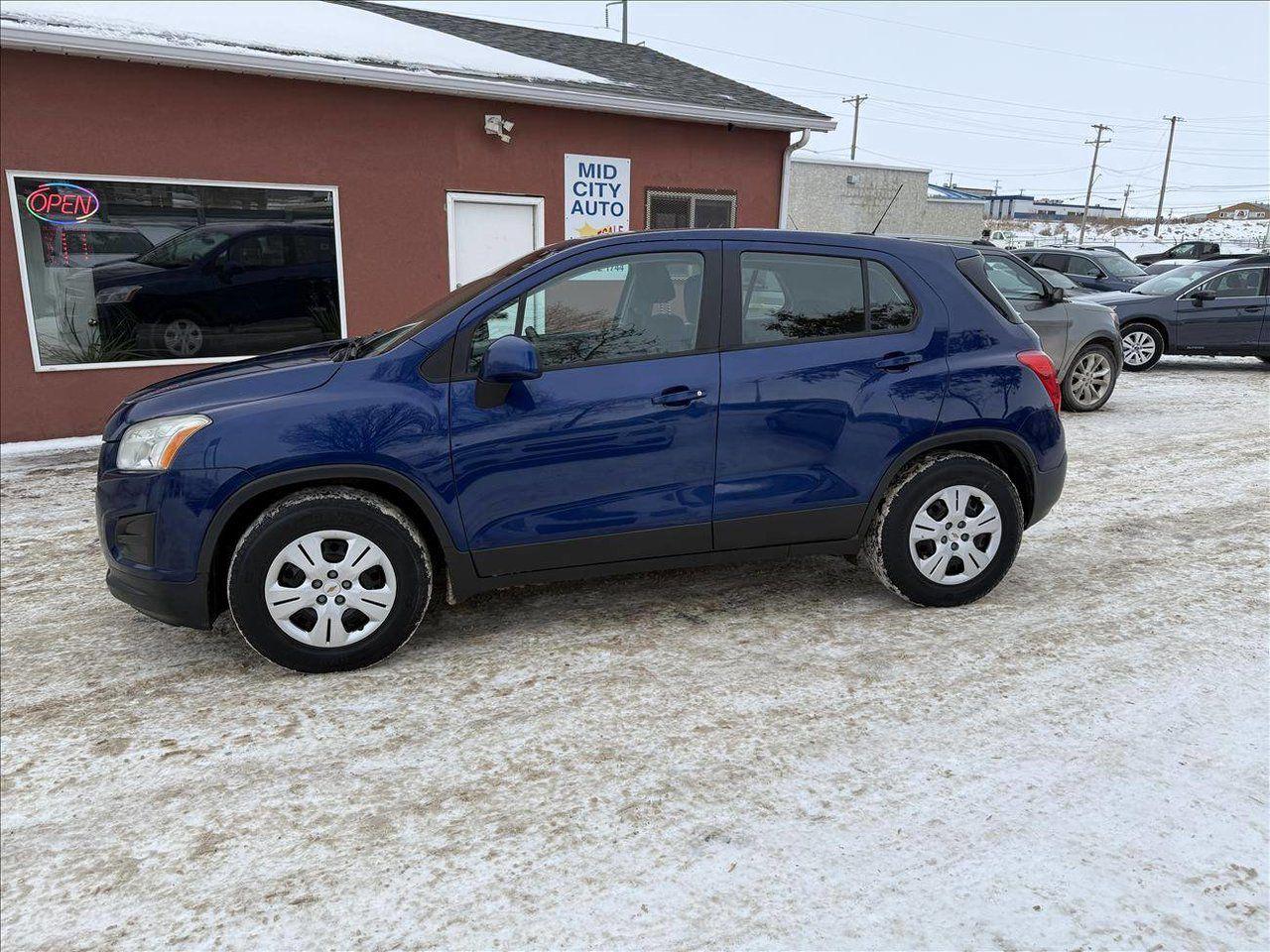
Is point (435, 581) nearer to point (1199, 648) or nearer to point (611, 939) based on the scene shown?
point (611, 939)

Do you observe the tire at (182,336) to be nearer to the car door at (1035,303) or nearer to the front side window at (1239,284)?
the car door at (1035,303)

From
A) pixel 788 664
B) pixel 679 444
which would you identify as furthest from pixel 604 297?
pixel 788 664

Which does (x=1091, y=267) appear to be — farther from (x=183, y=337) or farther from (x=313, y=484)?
(x=313, y=484)

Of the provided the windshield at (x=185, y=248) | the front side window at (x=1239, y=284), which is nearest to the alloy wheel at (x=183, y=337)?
the windshield at (x=185, y=248)

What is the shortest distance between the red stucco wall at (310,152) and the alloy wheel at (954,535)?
7.42 metres

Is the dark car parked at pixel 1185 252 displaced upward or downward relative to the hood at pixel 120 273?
upward

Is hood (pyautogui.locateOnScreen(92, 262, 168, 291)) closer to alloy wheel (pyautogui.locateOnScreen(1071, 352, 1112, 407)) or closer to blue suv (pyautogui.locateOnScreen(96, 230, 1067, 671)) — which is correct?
blue suv (pyautogui.locateOnScreen(96, 230, 1067, 671))

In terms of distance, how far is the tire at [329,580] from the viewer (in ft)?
11.6

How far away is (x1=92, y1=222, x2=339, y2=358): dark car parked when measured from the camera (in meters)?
8.60

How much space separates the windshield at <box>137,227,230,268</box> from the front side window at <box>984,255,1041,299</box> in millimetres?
8081

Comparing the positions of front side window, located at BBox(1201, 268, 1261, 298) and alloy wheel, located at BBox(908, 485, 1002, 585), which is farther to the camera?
front side window, located at BBox(1201, 268, 1261, 298)

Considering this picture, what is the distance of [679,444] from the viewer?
3.87 m

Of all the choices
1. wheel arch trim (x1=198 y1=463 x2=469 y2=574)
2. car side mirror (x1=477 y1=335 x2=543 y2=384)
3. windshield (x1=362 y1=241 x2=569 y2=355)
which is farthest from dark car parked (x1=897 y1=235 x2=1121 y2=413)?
wheel arch trim (x1=198 y1=463 x2=469 y2=574)

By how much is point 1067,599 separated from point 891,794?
2147mm
